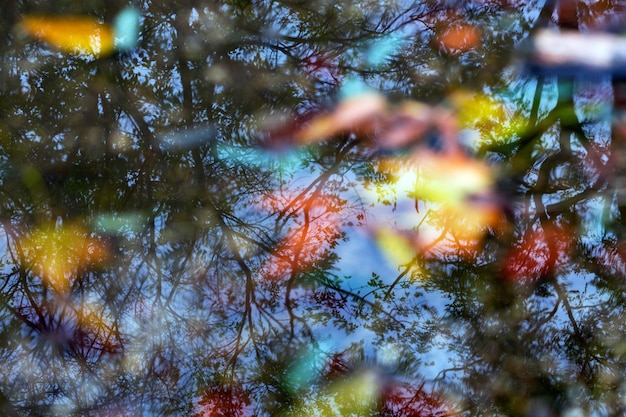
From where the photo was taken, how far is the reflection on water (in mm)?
1503

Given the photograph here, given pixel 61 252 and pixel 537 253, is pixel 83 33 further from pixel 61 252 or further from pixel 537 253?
pixel 537 253

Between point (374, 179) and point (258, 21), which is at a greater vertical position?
point (258, 21)

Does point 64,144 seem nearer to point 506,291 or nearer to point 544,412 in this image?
point 506,291

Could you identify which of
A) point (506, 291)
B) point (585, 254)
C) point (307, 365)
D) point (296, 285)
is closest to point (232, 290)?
point (296, 285)

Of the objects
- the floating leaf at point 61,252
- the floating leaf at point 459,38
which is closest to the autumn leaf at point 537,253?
the floating leaf at point 459,38

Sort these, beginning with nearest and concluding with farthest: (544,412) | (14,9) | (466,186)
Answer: (544,412) → (466,186) → (14,9)

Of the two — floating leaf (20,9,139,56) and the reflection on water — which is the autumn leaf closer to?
the reflection on water

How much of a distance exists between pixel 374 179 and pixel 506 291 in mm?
562

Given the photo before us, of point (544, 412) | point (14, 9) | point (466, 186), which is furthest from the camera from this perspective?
point (14, 9)

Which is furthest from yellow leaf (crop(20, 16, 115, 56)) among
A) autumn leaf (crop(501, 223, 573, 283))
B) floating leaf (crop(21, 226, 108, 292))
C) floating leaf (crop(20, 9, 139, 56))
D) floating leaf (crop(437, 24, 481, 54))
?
autumn leaf (crop(501, 223, 573, 283))

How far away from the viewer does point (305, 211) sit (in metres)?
1.60

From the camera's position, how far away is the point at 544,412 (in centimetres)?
148

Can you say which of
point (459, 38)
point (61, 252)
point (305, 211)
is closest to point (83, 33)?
point (61, 252)

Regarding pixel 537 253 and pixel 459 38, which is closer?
pixel 537 253
